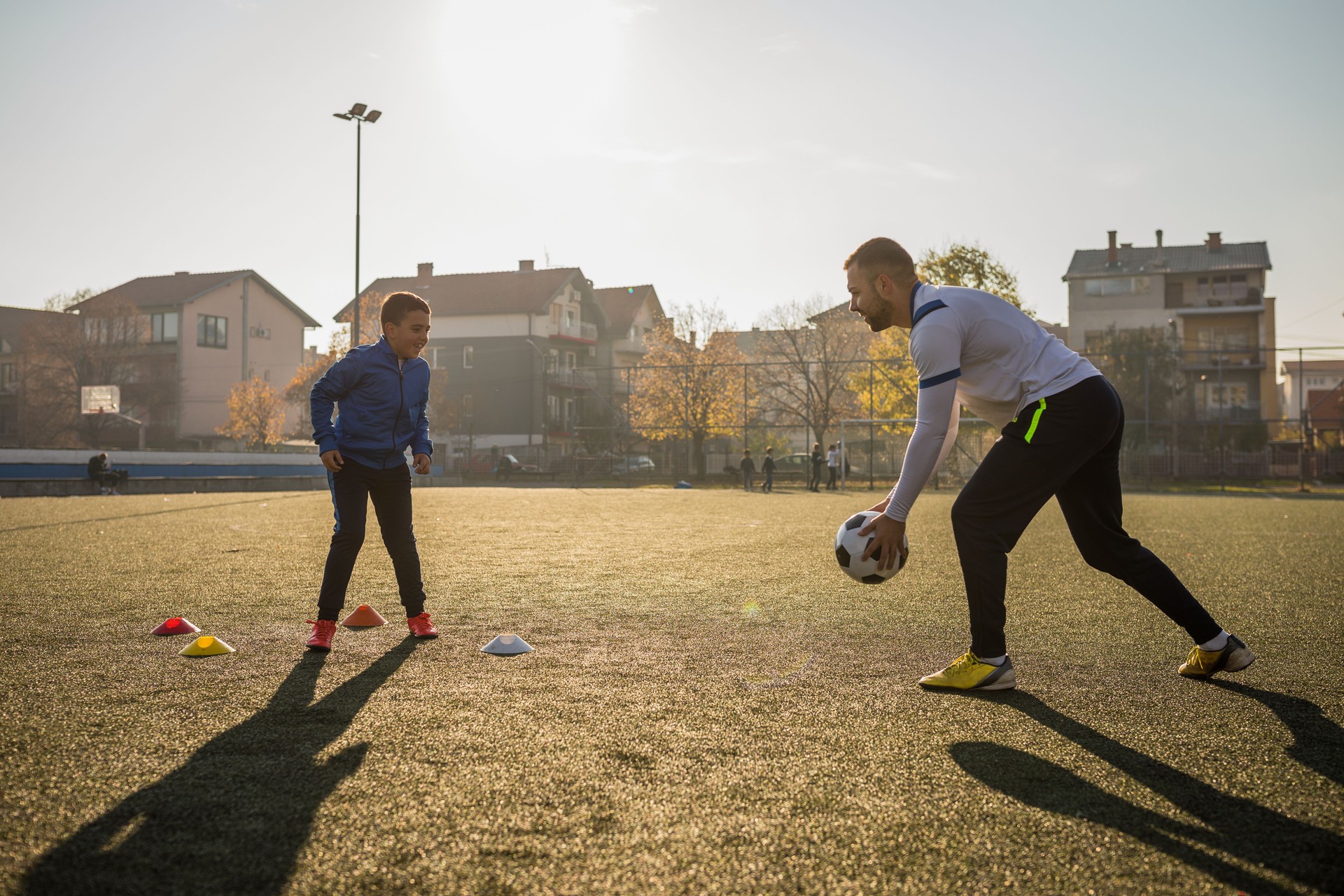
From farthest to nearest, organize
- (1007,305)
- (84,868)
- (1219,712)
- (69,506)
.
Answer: (69,506) → (1007,305) → (1219,712) → (84,868)

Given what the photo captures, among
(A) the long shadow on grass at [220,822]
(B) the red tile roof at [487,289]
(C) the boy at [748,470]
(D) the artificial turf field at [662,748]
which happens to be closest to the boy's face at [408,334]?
(D) the artificial turf field at [662,748]

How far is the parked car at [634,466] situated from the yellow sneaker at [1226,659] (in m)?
30.4

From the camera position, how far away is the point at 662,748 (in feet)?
9.75

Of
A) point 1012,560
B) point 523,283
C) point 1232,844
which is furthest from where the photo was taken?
point 523,283

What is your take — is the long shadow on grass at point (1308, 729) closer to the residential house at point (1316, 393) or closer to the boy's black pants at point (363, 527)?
the boy's black pants at point (363, 527)

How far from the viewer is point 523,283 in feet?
191

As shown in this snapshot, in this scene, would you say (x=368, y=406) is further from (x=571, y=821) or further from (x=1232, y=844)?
(x=1232, y=844)

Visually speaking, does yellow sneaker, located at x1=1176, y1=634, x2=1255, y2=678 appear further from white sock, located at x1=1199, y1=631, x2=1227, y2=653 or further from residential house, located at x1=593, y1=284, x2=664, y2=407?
residential house, located at x1=593, y1=284, x2=664, y2=407

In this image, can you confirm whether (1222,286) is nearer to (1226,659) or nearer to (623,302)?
(623,302)

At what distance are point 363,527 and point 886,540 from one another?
2768mm

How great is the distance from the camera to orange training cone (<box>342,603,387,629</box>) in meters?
5.28

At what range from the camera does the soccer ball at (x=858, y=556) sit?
390 cm

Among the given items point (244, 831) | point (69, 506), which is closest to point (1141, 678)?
Answer: point (244, 831)

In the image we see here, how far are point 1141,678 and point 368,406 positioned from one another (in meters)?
3.73
